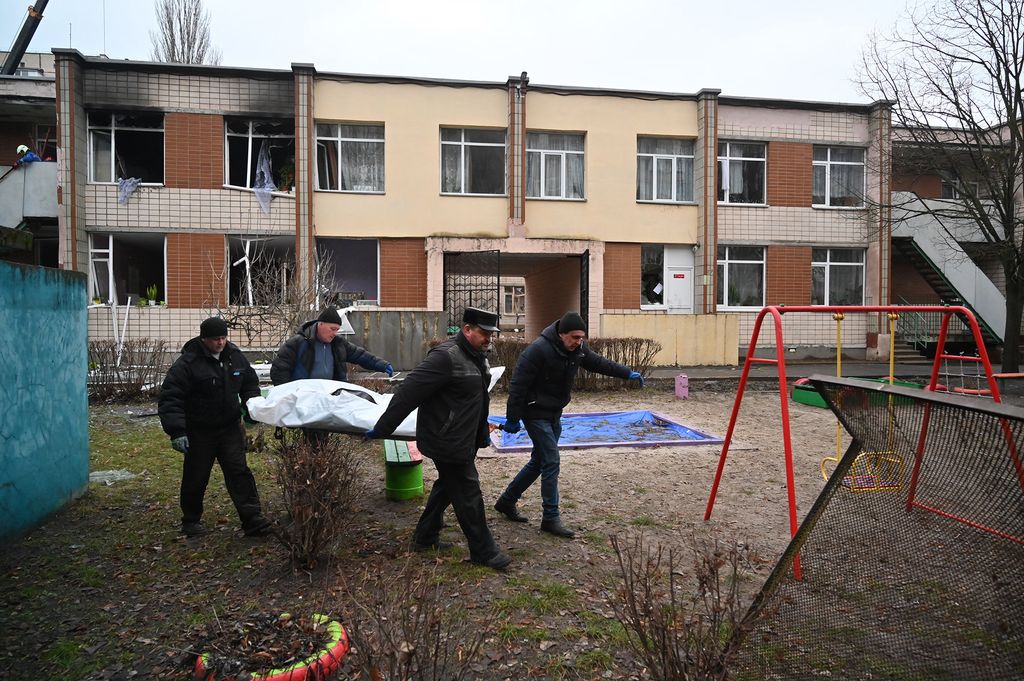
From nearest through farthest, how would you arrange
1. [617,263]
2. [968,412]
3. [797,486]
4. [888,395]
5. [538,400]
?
[968,412]
[888,395]
[538,400]
[797,486]
[617,263]

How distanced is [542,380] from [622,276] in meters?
14.7

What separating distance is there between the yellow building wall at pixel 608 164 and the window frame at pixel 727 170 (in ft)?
4.01

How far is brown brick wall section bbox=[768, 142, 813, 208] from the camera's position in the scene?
67.5 feet

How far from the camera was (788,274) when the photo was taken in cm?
2066

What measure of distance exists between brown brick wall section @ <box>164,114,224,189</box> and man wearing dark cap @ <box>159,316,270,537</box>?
14.5m

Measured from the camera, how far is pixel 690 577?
4.47 metres

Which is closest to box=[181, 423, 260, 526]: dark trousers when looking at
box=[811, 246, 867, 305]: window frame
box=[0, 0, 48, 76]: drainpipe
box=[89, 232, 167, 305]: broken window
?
box=[89, 232, 167, 305]: broken window

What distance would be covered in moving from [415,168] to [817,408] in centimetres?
1190

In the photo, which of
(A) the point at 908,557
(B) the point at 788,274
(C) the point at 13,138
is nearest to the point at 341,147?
(C) the point at 13,138

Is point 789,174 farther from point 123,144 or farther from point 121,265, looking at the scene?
point 121,265

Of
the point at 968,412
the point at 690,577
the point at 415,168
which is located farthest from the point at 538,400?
the point at 415,168

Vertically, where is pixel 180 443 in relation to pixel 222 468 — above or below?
above

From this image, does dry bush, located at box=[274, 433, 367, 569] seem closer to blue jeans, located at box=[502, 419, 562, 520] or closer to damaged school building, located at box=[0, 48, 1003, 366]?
blue jeans, located at box=[502, 419, 562, 520]

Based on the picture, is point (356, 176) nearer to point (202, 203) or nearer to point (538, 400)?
point (202, 203)
